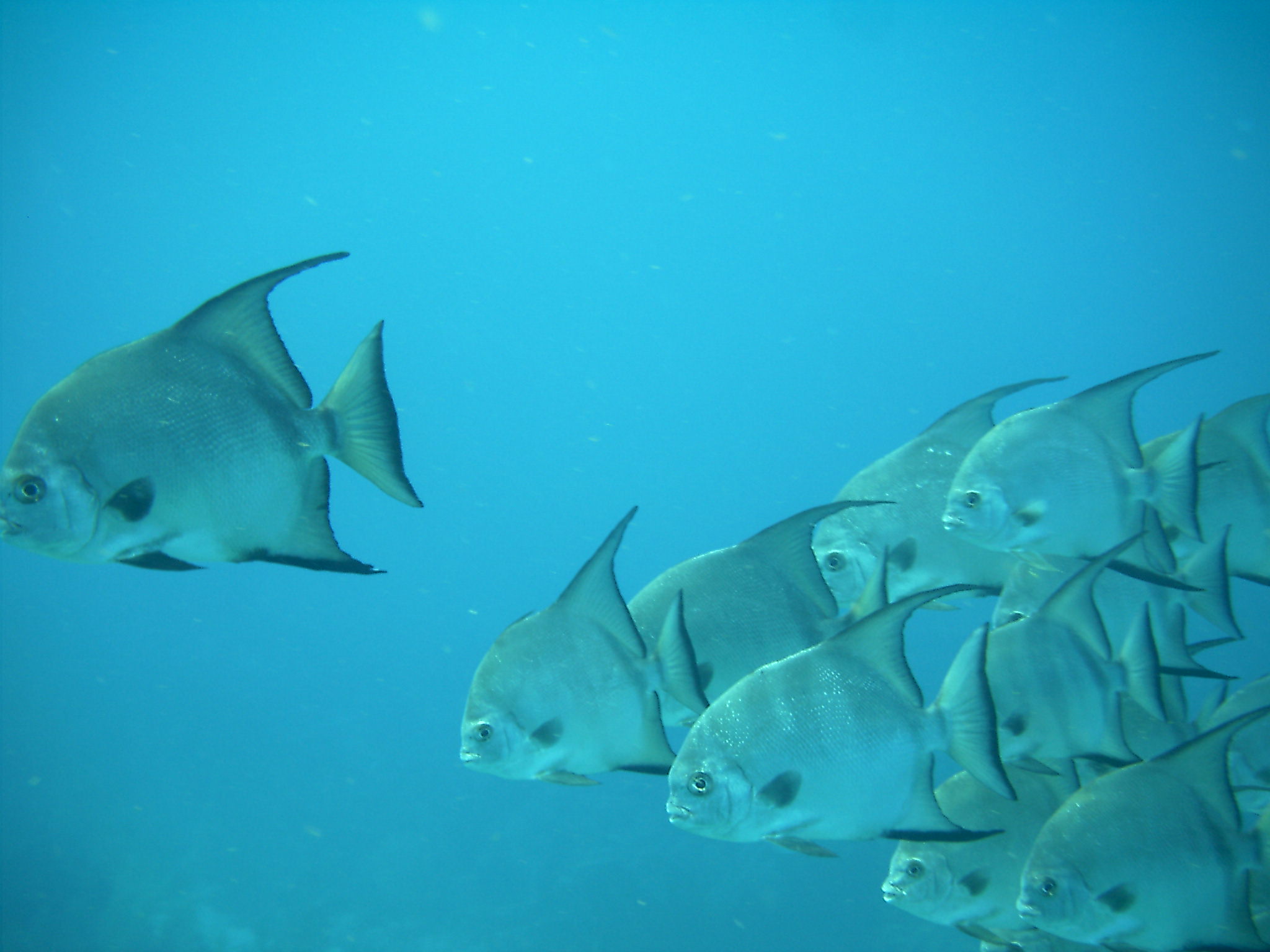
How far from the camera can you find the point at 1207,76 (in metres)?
33.4

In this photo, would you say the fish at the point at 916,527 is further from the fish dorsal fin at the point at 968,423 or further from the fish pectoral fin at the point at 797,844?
the fish pectoral fin at the point at 797,844

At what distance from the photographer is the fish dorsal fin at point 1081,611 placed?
7.91 ft

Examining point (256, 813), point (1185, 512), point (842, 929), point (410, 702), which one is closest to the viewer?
point (1185, 512)

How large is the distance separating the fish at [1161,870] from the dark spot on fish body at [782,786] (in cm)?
91

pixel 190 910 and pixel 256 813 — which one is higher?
pixel 190 910

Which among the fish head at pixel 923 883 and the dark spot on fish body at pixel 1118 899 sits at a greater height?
the dark spot on fish body at pixel 1118 899

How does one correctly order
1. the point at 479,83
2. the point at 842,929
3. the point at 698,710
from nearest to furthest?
the point at 698,710 < the point at 842,929 < the point at 479,83

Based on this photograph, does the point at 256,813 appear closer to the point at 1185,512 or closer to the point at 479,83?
the point at 1185,512

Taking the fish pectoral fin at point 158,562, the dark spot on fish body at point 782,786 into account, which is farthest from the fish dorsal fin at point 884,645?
the fish pectoral fin at point 158,562

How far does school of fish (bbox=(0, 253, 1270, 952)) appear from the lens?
1.67 metres

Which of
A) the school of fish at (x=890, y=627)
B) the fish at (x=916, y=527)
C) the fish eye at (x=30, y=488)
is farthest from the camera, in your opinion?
the fish at (x=916, y=527)

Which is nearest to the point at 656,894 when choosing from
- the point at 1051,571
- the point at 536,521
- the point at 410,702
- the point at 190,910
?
the point at 190,910

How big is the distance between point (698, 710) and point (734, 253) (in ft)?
212

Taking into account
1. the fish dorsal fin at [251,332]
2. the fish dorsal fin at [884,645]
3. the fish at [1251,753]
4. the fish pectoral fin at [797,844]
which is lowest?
the fish at [1251,753]
